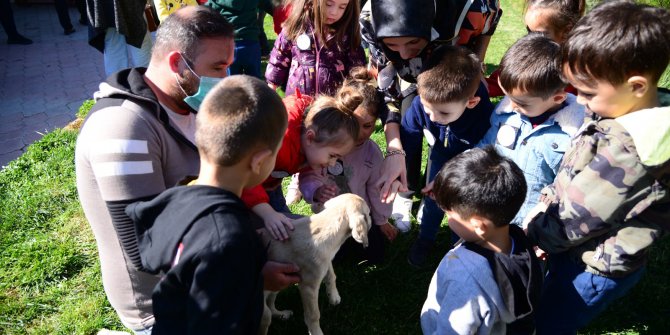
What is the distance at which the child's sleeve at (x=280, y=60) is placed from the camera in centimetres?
398

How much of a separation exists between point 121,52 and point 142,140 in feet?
12.3

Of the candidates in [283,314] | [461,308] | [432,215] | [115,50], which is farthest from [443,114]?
[115,50]

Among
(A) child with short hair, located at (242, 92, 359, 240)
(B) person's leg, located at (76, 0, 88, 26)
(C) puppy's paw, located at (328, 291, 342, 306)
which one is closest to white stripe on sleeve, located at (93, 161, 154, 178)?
(A) child with short hair, located at (242, 92, 359, 240)

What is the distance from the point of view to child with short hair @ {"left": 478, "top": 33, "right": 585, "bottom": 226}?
2.62 metres

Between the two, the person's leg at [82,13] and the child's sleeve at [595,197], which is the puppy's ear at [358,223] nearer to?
the child's sleeve at [595,197]

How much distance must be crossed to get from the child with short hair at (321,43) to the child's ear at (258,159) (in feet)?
6.65

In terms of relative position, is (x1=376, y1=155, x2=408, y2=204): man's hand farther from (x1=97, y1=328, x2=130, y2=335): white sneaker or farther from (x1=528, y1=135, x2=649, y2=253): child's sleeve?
(x1=97, y1=328, x2=130, y2=335): white sneaker

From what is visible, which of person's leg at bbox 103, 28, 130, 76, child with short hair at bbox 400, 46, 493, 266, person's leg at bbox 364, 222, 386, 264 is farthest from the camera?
person's leg at bbox 103, 28, 130, 76

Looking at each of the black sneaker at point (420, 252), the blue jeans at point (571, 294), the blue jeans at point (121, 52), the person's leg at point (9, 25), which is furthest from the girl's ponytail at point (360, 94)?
the person's leg at point (9, 25)

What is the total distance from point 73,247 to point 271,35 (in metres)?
6.19

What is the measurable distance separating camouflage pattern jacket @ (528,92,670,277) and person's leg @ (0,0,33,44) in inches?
378

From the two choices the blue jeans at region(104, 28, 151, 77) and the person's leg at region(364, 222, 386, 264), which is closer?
the person's leg at region(364, 222, 386, 264)

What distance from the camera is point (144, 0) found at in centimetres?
517

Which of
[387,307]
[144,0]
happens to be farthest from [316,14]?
[144,0]
